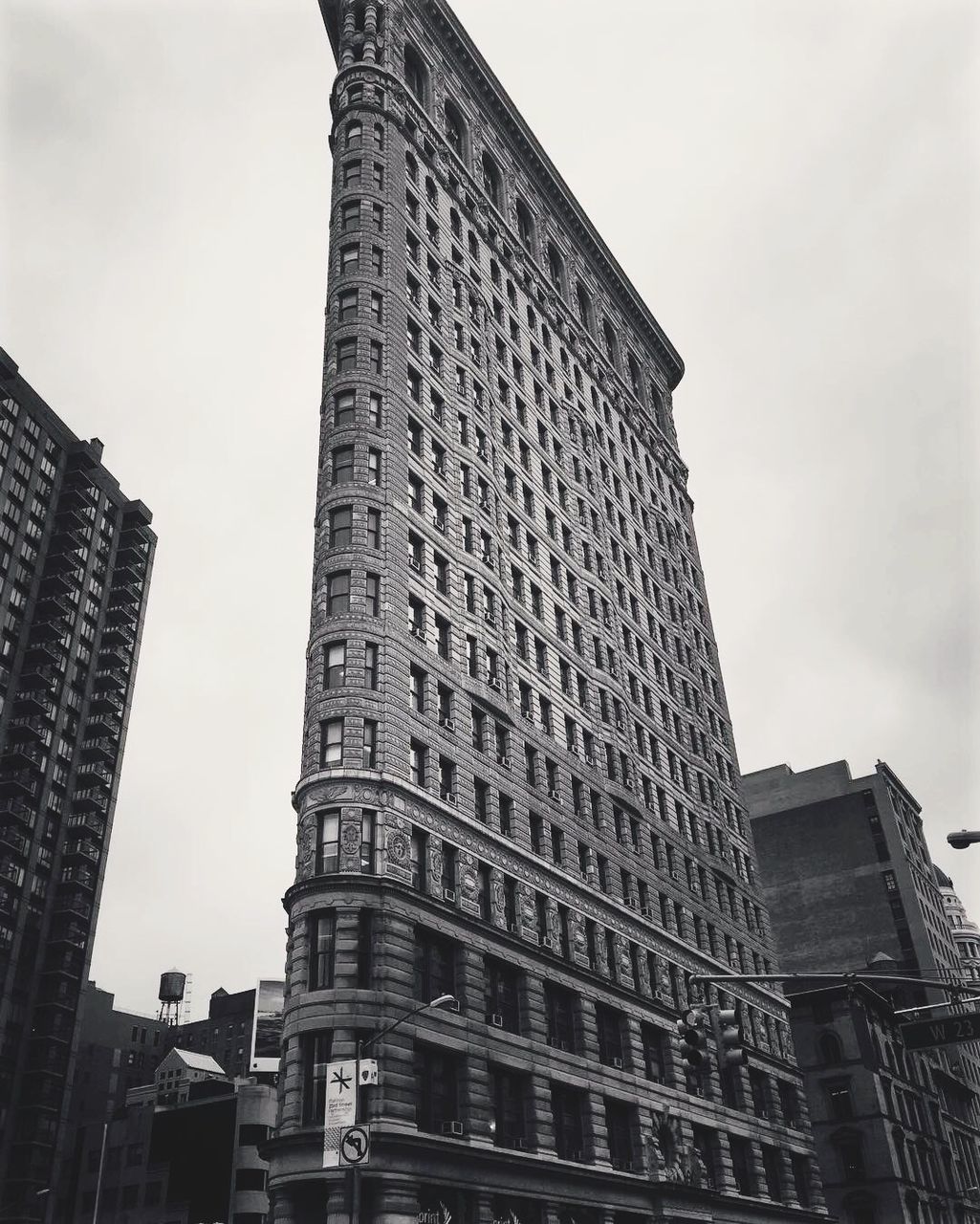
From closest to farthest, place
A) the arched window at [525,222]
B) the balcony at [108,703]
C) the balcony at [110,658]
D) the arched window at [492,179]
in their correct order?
the arched window at [492,179] < the arched window at [525,222] < the balcony at [108,703] < the balcony at [110,658]

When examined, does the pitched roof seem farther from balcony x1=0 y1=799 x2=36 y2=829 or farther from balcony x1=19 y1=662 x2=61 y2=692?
balcony x1=19 y1=662 x2=61 y2=692

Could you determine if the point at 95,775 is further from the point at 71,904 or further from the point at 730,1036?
the point at 730,1036

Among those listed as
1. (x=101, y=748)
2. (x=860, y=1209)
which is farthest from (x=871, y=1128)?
(x=101, y=748)

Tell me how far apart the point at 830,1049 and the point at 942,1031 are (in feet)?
221

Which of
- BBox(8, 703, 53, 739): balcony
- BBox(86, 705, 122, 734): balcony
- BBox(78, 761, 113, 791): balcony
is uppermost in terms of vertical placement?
BBox(86, 705, 122, 734): balcony

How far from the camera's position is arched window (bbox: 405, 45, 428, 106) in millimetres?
80375

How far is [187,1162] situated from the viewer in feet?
308

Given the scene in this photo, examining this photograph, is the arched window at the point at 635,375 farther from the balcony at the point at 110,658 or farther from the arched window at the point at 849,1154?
the balcony at the point at 110,658

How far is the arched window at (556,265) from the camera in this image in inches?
3671

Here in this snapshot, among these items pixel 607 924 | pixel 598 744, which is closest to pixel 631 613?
pixel 598 744

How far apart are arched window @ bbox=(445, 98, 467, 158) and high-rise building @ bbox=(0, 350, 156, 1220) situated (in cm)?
6743

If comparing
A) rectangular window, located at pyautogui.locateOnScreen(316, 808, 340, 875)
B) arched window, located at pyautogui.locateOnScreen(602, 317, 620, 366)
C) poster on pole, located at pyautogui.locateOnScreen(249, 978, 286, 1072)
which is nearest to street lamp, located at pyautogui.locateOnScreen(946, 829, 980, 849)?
rectangular window, located at pyautogui.locateOnScreen(316, 808, 340, 875)

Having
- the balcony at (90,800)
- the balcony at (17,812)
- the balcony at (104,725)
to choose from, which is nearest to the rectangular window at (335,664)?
the balcony at (17,812)

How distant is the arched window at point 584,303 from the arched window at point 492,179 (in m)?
12.2
